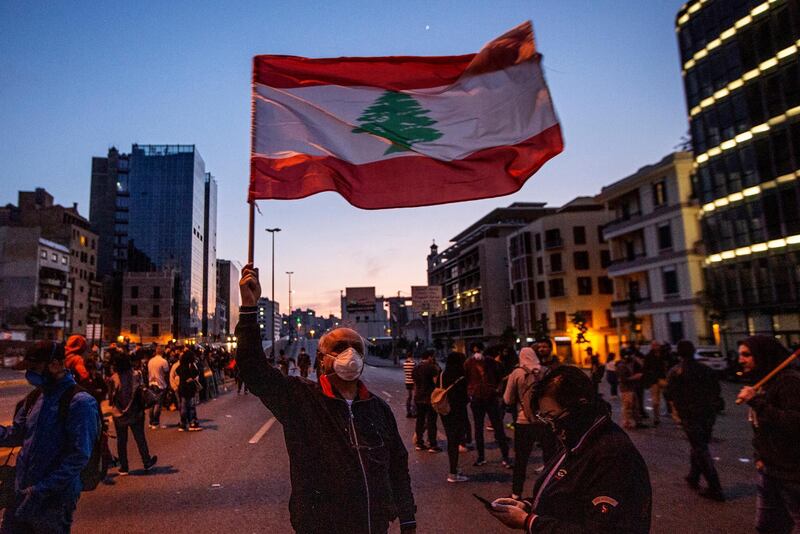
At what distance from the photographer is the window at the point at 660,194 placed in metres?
41.8

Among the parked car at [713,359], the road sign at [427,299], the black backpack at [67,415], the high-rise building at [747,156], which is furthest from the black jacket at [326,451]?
the road sign at [427,299]

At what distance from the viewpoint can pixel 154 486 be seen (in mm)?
7559

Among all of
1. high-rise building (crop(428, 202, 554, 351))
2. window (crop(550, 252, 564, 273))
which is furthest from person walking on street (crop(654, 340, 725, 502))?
Answer: high-rise building (crop(428, 202, 554, 351))

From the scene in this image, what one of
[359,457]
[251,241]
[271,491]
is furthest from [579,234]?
[359,457]

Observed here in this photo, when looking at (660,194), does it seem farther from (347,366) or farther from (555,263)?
(347,366)

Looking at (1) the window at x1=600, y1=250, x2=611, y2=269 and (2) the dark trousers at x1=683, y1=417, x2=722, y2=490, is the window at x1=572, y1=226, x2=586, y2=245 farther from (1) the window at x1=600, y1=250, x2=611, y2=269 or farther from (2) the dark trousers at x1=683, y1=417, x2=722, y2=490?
(2) the dark trousers at x1=683, y1=417, x2=722, y2=490

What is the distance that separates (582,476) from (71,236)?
9160 centimetres

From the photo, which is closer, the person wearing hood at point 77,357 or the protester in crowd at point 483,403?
the person wearing hood at point 77,357

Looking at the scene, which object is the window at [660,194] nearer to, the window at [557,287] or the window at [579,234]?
the window at [579,234]

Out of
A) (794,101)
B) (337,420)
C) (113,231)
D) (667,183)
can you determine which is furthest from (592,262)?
(113,231)

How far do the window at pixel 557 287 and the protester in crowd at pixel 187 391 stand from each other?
5076 cm

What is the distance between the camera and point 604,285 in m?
57.9

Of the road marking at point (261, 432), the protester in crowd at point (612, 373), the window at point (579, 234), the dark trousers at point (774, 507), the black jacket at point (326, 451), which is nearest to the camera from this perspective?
the black jacket at point (326, 451)

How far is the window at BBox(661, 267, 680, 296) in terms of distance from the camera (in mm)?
40159
